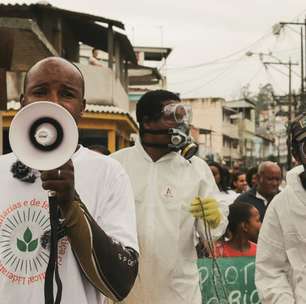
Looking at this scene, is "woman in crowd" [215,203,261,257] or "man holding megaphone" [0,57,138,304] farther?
"woman in crowd" [215,203,261,257]

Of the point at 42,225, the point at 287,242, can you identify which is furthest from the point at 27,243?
the point at 287,242

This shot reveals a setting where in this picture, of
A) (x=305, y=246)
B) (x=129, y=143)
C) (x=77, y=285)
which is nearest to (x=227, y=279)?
(x=305, y=246)

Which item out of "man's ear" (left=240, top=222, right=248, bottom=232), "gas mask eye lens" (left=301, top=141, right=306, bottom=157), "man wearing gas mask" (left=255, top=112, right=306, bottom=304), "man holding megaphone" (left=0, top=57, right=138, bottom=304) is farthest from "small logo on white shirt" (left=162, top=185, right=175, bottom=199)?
"man's ear" (left=240, top=222, right=248, bottom=232)

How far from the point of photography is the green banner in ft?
18.8

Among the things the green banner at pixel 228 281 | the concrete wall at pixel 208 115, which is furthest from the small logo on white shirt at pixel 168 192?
the concrete wall at pixel 208 115

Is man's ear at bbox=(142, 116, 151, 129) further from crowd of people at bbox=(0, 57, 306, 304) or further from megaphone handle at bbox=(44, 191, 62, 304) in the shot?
megaphone handle at bbox=(44, 191, 62, 304)

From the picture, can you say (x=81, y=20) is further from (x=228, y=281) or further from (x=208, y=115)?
(x=208, y=115)

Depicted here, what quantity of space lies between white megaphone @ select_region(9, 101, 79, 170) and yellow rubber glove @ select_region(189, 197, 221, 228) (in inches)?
95.7

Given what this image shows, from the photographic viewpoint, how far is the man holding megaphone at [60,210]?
2.09 meters

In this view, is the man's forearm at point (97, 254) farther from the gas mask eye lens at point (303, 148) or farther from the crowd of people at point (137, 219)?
the gas mask eye lens at point (303, 148)

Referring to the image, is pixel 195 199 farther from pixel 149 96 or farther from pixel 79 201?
pixel 79 201

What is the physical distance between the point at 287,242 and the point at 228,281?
7.23 feet

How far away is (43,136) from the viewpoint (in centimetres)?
211

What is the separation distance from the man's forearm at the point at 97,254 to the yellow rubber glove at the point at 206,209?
216 centimetres
